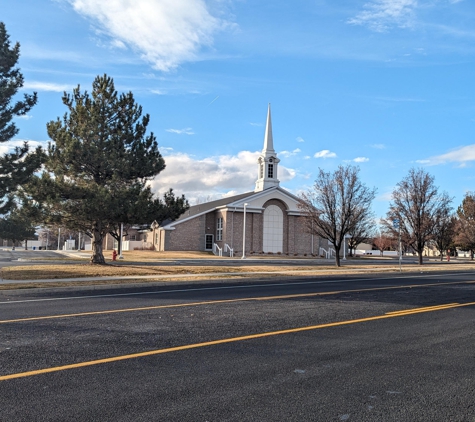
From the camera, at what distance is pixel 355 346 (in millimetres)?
Result: 6570

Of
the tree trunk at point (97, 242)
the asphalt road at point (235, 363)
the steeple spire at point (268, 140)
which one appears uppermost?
the steeple spire at point (268, 140)

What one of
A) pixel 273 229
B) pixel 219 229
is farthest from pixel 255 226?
pixel 219 229

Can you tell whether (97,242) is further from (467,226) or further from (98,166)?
(467,226)

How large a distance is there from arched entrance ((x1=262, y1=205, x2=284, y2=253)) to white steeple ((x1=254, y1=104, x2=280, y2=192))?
313cm

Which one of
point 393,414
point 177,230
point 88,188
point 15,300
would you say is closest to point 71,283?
point 15,300

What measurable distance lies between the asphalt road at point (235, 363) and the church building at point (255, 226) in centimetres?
3607

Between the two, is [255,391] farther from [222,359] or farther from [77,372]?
[77,372]

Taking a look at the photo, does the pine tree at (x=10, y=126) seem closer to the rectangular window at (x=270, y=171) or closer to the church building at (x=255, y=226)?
the church building at (x=255, y=226)

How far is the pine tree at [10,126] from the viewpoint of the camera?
1918 centimetres

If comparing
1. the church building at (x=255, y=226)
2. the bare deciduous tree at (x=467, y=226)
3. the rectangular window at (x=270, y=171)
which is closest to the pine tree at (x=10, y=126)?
the church building at (x=255, y=226)

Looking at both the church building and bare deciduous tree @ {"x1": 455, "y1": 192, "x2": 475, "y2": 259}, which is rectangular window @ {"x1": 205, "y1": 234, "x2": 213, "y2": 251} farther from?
bare deciduous tree @ {"x1": 455, "y1": 192, "x2": 475, "y2": 259}

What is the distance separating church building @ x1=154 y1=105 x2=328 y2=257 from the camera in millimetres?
46531

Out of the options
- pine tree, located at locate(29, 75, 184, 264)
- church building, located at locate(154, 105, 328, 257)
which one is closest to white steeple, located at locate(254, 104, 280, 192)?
church building, located at locate(154, 105, 328, 257)

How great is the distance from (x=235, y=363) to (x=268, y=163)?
4600 centimetres
